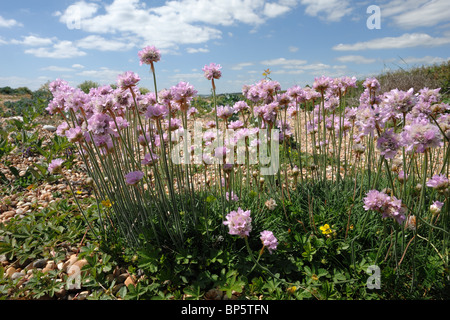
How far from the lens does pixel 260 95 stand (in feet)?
7.81

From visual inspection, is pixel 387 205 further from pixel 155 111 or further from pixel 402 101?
pixel 155 111

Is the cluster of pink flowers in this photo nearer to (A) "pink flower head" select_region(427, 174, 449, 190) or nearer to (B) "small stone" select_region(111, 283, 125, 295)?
(A) "pink flower head" select_region(427, 174, 449, 190)

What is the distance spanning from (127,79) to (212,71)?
610 mm

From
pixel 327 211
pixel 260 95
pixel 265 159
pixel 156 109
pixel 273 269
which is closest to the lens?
pixel 156 109

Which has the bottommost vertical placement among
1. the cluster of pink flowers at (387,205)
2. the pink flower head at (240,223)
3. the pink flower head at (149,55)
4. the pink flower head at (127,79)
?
the pink flower head at (240,223)

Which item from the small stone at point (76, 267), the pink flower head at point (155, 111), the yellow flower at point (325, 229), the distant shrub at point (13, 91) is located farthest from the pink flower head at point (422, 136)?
the distant shrub at point (13, 91)

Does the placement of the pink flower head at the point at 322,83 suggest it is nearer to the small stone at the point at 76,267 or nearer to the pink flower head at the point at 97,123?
the pink flower head at the point at 97,123

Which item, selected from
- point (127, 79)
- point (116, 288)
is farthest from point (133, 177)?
point (116, 288)

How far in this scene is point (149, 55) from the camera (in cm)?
193

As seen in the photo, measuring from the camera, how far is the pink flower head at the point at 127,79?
187cm

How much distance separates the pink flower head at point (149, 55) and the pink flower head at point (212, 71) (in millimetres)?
348

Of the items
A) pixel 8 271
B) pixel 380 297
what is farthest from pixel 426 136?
pixel 8 271
